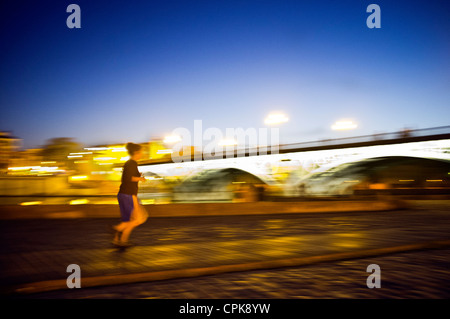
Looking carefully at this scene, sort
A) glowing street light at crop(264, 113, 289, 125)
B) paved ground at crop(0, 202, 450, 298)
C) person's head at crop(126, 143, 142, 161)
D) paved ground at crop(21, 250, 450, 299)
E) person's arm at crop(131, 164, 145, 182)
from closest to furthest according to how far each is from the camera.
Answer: paved ground at crop(21, 250, 450, 299) < paved ground at crop(0, 202, 450, 298) < person's arm at crop(131, 164, 145, 182) < person's head at crop(126, 143, 142, 161) < glowing street light at crop(264, 113, 289, 125)

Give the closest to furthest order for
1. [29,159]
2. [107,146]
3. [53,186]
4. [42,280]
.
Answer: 1. [42,280]
2. [53,186]
3. [107,146]
4. [29,159]

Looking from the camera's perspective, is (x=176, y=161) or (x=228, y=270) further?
(x=176, y=161)

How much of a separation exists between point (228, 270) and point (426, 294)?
2.24 meters

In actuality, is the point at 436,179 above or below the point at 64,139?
below

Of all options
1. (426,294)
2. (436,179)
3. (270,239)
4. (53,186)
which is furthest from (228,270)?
(436,179)

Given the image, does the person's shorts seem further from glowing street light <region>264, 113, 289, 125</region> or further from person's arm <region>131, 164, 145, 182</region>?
glowing street light <region>264, 113, 289, 125</region>

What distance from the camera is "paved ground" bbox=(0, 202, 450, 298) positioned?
Answer: 430cm

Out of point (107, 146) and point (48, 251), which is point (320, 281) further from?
point (107, 146)

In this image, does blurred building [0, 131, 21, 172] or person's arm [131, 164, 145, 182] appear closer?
person's arm [131, 164, 145, 182]

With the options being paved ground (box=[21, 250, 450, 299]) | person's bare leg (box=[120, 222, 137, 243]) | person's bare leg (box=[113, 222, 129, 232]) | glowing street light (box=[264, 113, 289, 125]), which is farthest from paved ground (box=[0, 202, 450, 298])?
glowing street light (box=[264, 113, 289, 125])

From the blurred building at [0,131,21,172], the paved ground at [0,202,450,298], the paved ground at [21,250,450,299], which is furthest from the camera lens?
the blurred building at [0,131,21,172]

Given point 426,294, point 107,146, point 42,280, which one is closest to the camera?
point 426,294

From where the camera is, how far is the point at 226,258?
5.86 m

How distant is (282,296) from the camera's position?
13.3 feet
